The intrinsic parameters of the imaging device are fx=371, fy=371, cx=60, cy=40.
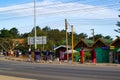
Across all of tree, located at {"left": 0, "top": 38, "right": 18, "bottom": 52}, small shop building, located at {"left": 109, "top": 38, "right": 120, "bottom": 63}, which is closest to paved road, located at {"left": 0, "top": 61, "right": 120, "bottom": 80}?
small shop building, located at {"left": 109, "top": 38, "right": 120, "bottom": 63}

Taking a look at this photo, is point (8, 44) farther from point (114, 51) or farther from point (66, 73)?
point (66, 73)

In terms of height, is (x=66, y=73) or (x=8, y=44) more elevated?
(x=8, y=44)

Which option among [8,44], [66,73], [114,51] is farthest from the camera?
[8,44]

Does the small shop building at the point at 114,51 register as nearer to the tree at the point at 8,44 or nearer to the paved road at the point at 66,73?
the paved road at the point at 66,73

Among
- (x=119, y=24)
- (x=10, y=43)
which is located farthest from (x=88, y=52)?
(x=10, y=43)

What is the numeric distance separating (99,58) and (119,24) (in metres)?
16.3

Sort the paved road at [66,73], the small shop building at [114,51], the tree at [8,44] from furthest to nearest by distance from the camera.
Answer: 1. the tree at [8,44]
2. the small shop building at [114,51]
3. the paved road at [66,73]

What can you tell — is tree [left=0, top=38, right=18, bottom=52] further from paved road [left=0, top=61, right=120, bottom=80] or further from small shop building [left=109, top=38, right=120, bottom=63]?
paved road [left=0, top=61, right=120, bottom=80]

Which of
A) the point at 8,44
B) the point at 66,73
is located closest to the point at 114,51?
the point at 66,73

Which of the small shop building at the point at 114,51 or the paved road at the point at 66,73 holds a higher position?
the small shop building at the point at 114,51

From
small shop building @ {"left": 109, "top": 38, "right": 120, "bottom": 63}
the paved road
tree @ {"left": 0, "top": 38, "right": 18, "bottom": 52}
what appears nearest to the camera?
the paved road

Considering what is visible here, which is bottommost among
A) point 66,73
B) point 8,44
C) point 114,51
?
point 66,73

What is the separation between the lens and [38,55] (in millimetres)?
49562

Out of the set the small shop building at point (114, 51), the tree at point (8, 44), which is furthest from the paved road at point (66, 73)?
the tree at point (8, 44)
